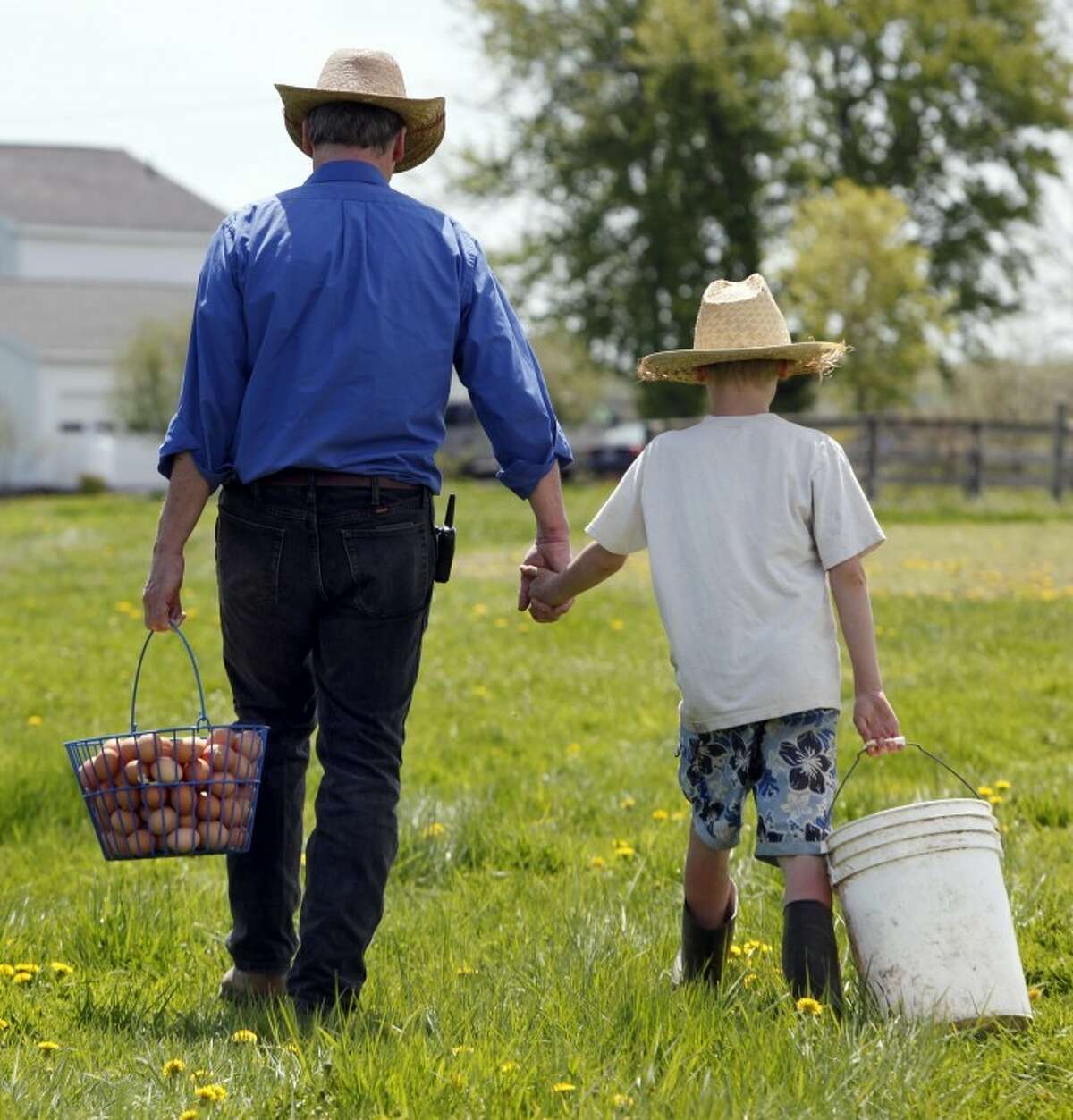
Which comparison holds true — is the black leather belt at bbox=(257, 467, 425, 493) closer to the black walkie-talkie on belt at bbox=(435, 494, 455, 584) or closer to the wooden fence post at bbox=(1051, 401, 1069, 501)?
the black walkie-talkie on belt at bbox=(435, 494, 455, 584)

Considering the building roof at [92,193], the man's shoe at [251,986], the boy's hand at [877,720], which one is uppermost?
the building roof at [92,193]

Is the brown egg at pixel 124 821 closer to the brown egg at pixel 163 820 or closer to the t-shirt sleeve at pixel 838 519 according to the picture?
the brown egg at pixel 163 820

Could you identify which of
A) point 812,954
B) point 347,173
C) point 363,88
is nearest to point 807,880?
point 812,954

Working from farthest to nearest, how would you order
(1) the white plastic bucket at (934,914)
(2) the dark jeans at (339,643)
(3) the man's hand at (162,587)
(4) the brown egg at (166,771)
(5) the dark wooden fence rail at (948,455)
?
(5) the dark wooden fence rail at (948,455), (3) the man's hand at (162,587), (2) the dark jeans at (339,643), (4) the brown egg at (166,771), (1) the white plastic bucket at (934,914)

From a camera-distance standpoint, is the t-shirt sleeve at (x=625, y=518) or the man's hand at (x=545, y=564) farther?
the man's hand at (x=545, y=564)

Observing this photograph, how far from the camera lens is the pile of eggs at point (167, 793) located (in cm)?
373

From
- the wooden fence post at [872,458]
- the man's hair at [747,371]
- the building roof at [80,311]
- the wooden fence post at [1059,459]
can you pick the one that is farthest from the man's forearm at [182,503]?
the building roof at [80,311]

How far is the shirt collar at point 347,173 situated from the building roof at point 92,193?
2372 inches

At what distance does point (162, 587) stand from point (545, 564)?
92cm

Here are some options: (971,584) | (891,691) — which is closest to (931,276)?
(971,584)

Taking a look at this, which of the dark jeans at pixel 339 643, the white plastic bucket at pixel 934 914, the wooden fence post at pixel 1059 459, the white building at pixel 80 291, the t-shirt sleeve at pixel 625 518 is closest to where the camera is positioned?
the white plastic bucket at pixel 934 914

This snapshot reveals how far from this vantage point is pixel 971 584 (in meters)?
13.5

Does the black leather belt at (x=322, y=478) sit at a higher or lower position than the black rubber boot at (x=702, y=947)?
higher

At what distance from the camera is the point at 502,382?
13.1 feet
